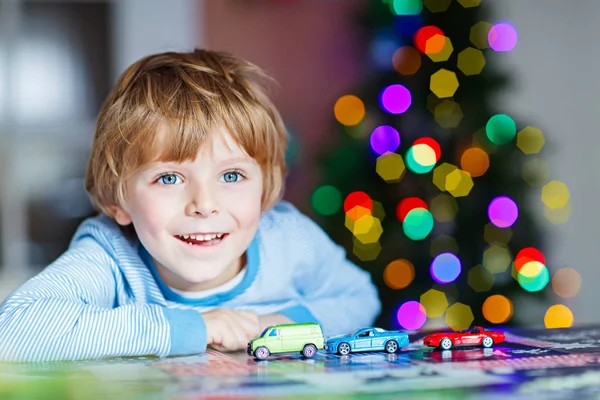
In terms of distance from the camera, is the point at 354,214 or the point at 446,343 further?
the point at 354,214

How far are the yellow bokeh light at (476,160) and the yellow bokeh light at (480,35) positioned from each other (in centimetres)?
40

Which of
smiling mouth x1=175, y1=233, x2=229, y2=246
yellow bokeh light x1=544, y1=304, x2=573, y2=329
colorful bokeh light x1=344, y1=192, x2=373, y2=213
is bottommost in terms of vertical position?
yellow bokeh light x1=544, y1=304, x2=573, y2=329

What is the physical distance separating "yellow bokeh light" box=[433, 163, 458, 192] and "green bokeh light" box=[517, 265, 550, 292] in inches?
18.5

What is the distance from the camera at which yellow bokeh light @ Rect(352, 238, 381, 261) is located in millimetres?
2994

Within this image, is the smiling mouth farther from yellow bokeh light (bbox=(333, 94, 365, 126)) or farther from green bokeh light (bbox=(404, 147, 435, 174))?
yellow bokeh light (bbox=(333, 94, 365, 126))

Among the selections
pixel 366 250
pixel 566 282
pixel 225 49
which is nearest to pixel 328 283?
pixel 366 250

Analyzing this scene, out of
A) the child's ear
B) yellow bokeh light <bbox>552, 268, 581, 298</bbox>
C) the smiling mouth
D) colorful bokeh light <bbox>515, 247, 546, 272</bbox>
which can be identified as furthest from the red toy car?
yellow bokeh light <bbox>552, 268, 581, 298</bbox>

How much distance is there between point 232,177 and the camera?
1.16m

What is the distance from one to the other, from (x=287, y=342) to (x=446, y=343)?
0.64 feet

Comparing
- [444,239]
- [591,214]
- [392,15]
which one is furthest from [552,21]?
[444,239]

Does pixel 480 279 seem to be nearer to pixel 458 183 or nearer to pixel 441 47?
pixel 458 183

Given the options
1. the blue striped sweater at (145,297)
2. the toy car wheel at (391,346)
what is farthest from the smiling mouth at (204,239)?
the toy car wheel at (391,346)

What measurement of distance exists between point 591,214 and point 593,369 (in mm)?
3445

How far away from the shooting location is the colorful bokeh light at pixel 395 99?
302 cm
